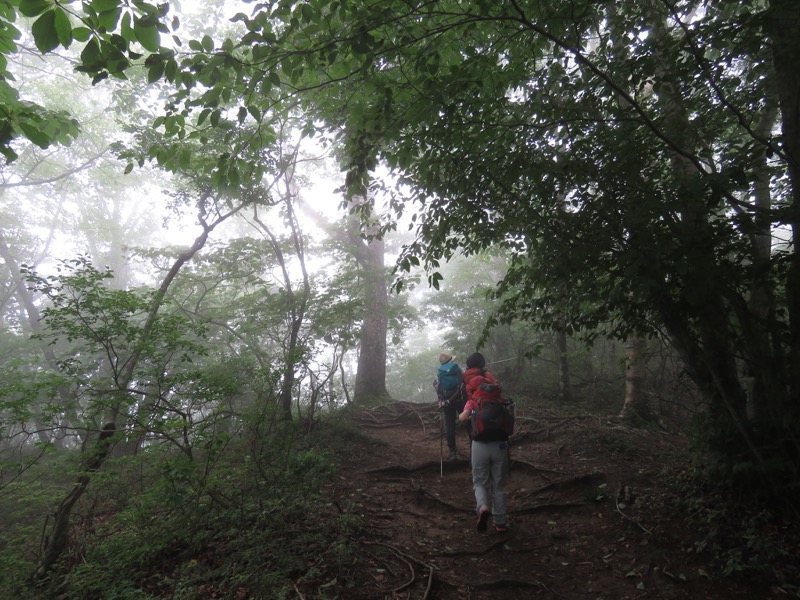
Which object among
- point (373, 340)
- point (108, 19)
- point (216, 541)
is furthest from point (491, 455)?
point (373, 340)

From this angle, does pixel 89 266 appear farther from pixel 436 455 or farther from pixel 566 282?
pixel 436 455

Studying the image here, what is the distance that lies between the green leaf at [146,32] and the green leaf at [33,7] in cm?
34

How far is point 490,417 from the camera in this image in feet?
16.0

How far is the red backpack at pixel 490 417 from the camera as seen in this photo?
16.0 feet

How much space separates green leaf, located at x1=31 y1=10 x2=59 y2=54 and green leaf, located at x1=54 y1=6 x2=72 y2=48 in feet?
0.05

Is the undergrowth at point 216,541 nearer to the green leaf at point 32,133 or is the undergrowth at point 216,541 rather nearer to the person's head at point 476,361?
the person's head at point 476,361

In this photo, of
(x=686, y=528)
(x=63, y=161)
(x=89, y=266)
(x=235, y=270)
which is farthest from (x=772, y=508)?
(x=63, y=161)

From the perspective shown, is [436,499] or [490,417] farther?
[436,499]

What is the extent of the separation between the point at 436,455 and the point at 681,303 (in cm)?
552

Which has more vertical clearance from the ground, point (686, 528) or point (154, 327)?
point (154, 327)

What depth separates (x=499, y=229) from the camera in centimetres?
480

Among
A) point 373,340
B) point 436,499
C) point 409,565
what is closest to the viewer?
point 409,565

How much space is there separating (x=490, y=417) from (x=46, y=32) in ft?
15.9

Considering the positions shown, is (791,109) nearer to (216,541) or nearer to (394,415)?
(216,541)
